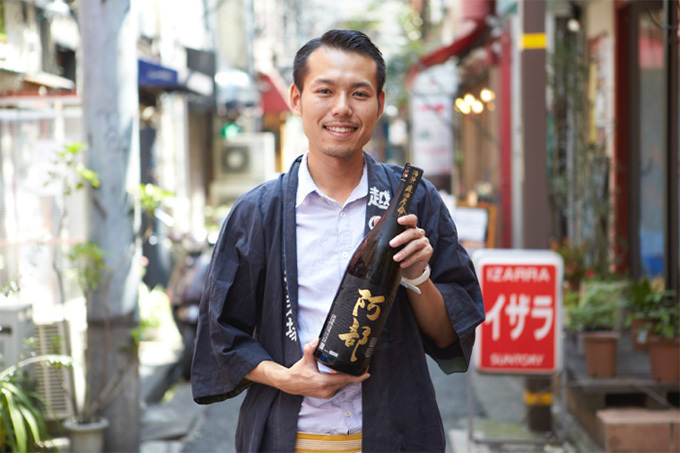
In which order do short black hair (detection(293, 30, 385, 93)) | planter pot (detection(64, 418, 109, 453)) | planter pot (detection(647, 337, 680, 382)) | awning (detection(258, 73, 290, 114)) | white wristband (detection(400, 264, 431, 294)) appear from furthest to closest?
awning (detection(258, 73, 290, 114)) → planter pot (detection(647, 337, 680, 382)) → planter pot (detection(64, 418, 109, 453)) → short black hair (detection(293, 30, 385, 93)) → white wristband (detection(400, 264, 431, 294))

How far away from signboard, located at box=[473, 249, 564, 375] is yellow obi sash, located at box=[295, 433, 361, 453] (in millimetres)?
3504

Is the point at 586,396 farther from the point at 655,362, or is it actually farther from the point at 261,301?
the point at 261,301

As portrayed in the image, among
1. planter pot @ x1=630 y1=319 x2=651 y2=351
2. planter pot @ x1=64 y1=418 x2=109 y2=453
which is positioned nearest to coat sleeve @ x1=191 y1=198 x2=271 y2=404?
planter pot @ x1=64 y1=418 x2=109 y2=453

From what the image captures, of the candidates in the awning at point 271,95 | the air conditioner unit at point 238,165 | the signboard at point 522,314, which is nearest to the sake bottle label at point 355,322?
the signboard at point 522,314

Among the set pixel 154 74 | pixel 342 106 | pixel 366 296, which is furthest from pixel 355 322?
pixel 154 74

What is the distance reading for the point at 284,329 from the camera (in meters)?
2.54

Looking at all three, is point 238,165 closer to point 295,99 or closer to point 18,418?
point 18,418

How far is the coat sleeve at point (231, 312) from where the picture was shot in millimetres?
2504

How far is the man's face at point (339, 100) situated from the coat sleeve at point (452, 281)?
0.31 metres

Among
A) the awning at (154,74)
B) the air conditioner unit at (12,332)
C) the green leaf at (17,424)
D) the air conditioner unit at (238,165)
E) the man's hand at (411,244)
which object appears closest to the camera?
the man's hand at (411,244)

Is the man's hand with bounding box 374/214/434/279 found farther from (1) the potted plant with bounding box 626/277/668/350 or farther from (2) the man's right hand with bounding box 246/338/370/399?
(1) the potted plant with bounding box 626/277/668/350

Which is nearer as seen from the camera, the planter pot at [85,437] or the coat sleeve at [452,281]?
the coat sleeve at [452,281]

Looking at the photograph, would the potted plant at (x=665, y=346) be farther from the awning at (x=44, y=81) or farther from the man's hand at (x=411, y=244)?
the awning at (x=44, y=81)

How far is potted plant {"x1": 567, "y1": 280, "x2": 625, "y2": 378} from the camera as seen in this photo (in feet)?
21.4
